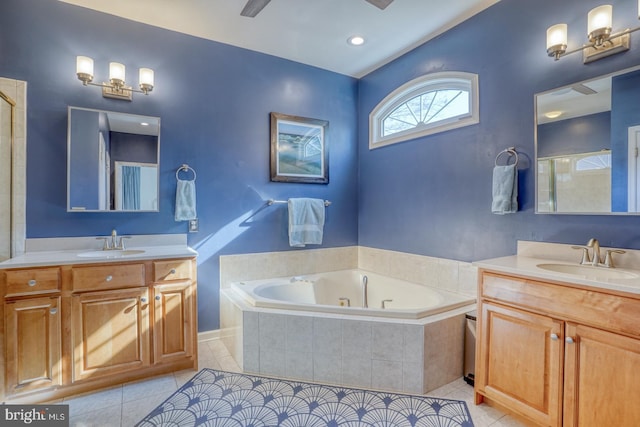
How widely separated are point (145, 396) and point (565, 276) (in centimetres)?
252

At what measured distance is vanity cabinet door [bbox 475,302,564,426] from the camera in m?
1.61

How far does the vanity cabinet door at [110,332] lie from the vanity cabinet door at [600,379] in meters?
2.48

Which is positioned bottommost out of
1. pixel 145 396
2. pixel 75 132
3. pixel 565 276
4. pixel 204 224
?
pixel 145 396

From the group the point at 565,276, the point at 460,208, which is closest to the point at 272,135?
the point at 460,208

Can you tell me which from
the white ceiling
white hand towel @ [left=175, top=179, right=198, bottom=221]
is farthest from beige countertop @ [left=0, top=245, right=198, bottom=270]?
the white ceiling

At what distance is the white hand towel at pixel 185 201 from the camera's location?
2.75 meters

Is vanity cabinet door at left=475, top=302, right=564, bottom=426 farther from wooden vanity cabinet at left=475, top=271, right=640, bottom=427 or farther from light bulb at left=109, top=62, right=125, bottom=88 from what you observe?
light bulb at left=109, top=62, right=125, bottom=88

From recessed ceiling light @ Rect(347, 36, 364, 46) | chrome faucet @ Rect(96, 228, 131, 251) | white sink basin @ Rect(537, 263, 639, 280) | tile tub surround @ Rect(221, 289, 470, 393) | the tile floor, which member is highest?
recessed ceiling light @ Rect(347, 36, 364, 46)

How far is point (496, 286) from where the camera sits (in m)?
1.86

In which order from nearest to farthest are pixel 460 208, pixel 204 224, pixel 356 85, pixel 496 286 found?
1. pixel 496 286
2. pixel 460 208
3. pixel 204 224
4. pixel 356 85

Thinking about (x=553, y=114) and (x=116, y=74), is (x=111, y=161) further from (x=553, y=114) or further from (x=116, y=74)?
(x=553, y=114)

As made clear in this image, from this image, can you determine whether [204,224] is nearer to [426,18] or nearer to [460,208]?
[460,208]

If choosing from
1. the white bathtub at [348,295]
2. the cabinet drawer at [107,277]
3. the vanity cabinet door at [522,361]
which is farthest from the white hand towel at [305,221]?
the vanity cabinet door at [522,361]

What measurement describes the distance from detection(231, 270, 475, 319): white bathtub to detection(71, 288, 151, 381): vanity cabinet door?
755 mm
